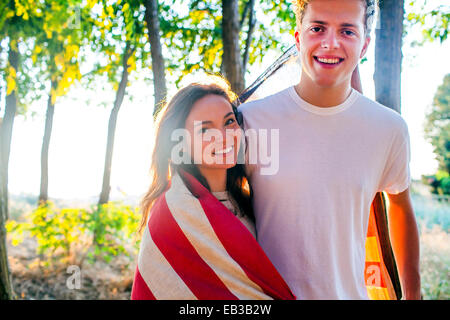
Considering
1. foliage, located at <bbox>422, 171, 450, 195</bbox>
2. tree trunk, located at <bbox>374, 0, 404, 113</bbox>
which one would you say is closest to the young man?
tree trunk, located at <bbox>374, 0, 404, 113</bbox>

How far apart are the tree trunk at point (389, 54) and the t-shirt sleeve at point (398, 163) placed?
72 centimetres

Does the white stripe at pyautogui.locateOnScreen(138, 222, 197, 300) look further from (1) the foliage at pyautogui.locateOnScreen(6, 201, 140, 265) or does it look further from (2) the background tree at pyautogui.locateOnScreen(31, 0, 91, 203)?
(1) the foliage at pyautogui.locateOnScreen(6, 201, 140, 265)

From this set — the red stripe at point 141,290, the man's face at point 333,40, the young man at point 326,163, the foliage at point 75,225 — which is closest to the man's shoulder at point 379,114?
the young man at point 326,163

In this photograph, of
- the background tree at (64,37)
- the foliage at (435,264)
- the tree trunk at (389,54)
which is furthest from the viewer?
the foliage at (435,264)

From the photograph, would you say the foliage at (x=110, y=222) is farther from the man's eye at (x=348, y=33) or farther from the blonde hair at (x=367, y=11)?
the man's eye at (x=348, y=33)

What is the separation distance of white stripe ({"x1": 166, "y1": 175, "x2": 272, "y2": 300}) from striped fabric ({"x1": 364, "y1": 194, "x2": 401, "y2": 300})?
2.97 feet

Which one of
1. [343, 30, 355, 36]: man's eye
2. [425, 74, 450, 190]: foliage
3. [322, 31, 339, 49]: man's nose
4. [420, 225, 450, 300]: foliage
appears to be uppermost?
[425, 74, 450, 190]: foliage

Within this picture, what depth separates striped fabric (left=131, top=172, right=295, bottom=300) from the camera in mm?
1604

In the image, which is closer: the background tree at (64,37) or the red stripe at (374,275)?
the red stripe at (374,275)

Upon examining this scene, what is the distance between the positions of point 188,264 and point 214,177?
1.52 ft

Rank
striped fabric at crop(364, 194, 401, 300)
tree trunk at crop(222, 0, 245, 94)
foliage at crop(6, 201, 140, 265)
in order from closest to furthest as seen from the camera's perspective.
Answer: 1. striped fabric at crop(364, 194, 401, 300)
2. tree trunk at crop(222, 0, 245, 94)
3. foliage at crop(6, 201, 140, 265)

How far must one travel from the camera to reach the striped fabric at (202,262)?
1.60 meters

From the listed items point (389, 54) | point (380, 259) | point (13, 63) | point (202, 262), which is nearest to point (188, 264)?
point (202, 262)
